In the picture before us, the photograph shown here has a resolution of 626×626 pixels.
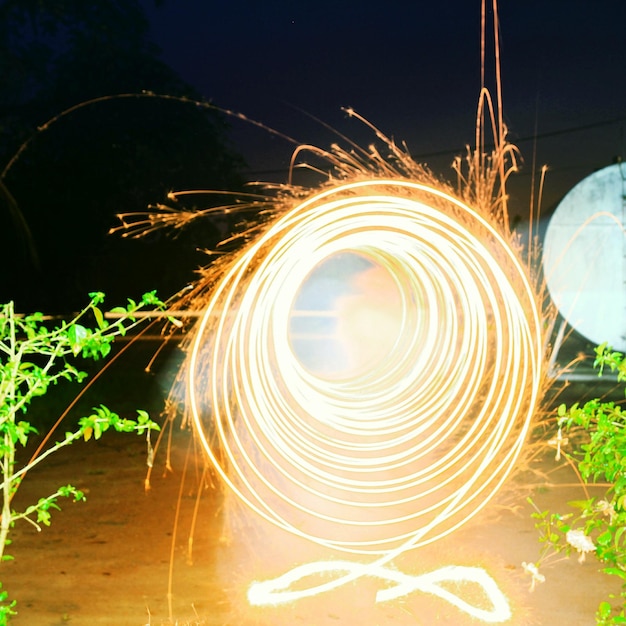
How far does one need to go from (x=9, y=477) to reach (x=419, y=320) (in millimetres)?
8294

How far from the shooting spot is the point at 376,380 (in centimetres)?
1170

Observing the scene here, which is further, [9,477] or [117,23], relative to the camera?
[117,23]

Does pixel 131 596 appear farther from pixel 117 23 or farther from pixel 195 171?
pixel 195 171

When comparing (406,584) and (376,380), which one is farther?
(376,380)

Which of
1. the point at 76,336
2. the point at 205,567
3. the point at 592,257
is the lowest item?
the point at 205,567

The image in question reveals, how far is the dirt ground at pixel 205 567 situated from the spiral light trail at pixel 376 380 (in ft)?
1.01

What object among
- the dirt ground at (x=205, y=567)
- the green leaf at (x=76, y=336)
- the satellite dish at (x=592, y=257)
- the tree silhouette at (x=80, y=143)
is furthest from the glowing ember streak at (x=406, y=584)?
the satellite dish at (x=592, y=257)

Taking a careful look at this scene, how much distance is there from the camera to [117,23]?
1644 cm

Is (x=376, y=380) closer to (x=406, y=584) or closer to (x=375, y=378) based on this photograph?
(x=375, y=378)

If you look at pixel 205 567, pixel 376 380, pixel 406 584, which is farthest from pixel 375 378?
pixel 406 584

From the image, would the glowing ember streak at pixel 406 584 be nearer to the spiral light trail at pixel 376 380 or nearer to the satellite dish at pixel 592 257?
the spiral light trail at pixel 376 380

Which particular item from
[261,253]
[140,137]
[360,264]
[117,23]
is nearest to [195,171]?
[140,137]

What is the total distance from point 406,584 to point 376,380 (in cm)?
→ 651

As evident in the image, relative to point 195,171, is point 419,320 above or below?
below
